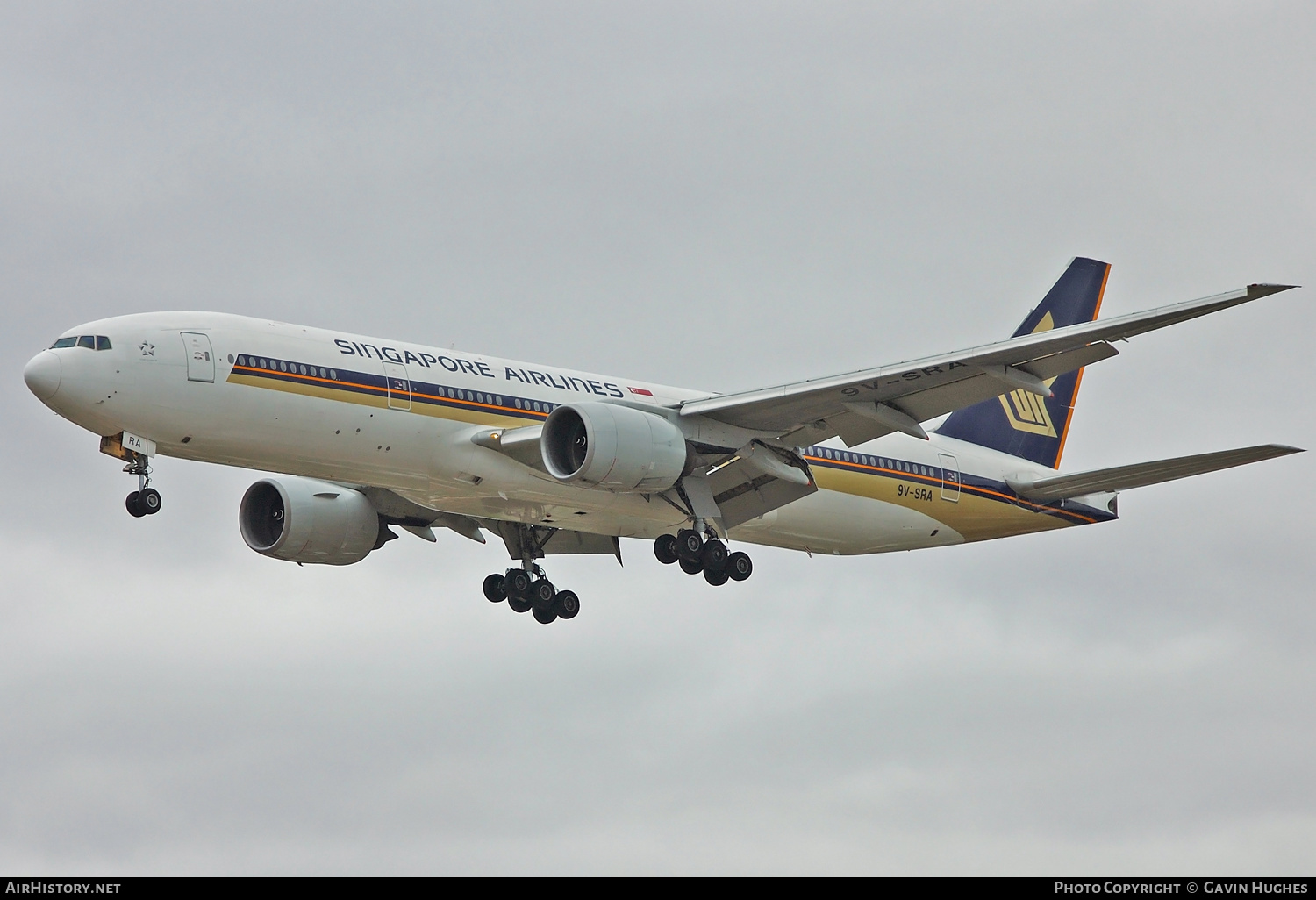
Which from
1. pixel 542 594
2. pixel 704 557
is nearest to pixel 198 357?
pixel 704 557

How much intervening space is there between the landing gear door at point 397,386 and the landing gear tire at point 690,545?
6.83 meters

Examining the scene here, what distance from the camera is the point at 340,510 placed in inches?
1534

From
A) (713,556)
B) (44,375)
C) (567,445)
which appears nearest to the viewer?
(44,375)

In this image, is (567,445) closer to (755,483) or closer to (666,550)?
(666,550)

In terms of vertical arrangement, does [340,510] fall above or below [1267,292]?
above

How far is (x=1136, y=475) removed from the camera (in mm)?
37125

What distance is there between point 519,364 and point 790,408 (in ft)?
19.1

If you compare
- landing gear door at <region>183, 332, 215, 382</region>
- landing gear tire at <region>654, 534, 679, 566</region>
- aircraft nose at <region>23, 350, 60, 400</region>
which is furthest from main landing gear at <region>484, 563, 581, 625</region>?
aircraft nose at <region>23, 350, 60, 400</region>

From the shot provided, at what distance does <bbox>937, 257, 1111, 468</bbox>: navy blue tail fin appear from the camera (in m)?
42.1

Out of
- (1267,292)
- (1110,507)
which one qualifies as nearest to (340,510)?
(1110,507)

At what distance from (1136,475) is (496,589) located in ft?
50.2

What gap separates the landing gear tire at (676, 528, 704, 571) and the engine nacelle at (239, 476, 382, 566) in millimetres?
7869
